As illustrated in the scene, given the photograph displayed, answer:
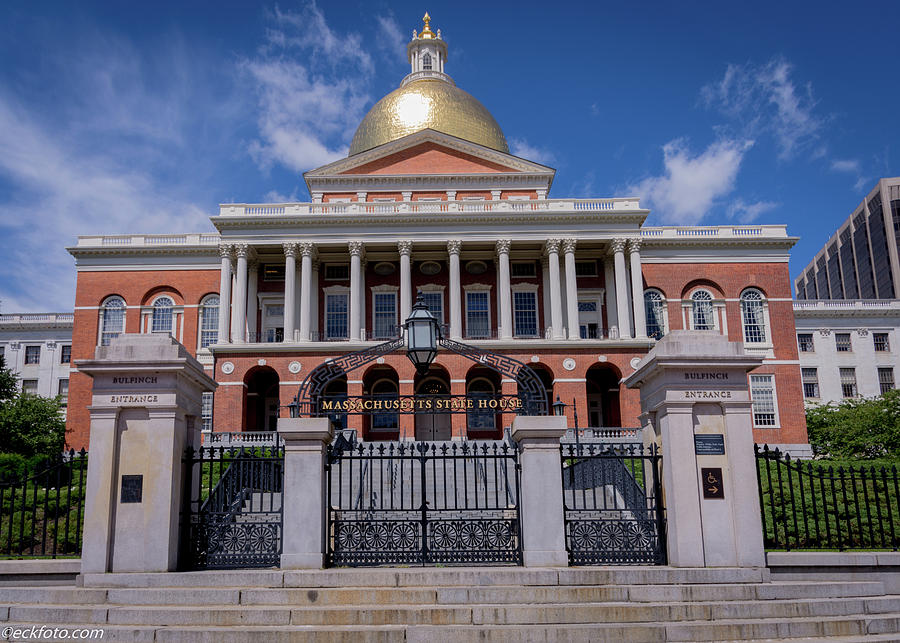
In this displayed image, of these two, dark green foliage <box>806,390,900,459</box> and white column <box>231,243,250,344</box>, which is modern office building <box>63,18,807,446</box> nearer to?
white column <box>231,243,250,344</box>

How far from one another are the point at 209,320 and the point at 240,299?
5884 millimetres

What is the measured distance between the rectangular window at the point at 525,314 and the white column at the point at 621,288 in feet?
16.8

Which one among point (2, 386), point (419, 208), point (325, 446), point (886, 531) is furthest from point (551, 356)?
point (325, 446)

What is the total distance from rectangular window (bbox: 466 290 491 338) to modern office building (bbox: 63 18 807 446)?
0.12m

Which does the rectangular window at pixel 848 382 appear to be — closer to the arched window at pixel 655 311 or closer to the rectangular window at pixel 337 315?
the arched window at pixel 655 311

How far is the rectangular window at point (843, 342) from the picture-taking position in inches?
2571

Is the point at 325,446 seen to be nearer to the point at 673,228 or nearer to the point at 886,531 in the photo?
the point at 886,531

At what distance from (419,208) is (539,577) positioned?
38161 millimetres

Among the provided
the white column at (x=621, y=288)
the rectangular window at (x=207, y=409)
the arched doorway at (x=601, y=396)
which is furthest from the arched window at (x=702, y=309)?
the rectangular window at (x=207, y=409)

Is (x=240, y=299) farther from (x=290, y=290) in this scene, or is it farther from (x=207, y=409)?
(x=207, y=409)

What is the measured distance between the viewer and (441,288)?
49.0 metres

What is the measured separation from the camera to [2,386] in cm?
3634

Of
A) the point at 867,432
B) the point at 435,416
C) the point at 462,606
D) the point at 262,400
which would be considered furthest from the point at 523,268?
the point at 462,606

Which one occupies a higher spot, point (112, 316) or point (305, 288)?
point (305, 288)
